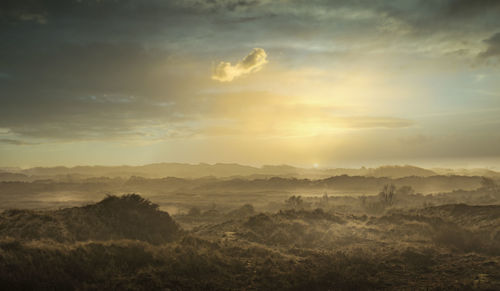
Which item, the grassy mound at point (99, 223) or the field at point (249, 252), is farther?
the grassy mound at point (99, 223)

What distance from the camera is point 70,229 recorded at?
20531 mm

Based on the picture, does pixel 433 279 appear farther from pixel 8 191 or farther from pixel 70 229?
pixel 8 191

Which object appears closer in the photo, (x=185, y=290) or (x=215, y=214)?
(x=185, y=290)

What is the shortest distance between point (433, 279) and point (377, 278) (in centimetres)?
265

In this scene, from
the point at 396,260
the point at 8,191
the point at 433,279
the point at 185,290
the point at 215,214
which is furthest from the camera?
the point at 8,191

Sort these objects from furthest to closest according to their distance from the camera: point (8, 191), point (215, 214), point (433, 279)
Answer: point (8, 191)
point (215, 214)
point (433, 279)

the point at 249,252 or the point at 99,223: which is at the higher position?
the point at 99,223

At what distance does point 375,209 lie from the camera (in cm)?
6369

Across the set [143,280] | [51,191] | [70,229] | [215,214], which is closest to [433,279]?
[143,280]

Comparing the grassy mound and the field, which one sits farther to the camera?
the grassy mound

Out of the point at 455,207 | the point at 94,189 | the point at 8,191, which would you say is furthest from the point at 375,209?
the point at 8,191

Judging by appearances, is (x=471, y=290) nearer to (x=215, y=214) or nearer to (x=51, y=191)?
(x=215, y=214)

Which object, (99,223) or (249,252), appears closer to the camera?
(249,252)

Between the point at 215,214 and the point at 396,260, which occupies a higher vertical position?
the point at 396,260
